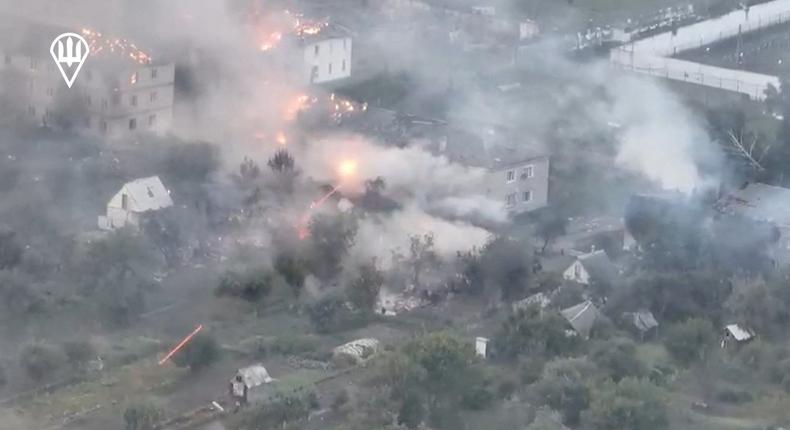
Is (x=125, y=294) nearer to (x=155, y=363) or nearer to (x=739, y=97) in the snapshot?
(x=155, y=363)

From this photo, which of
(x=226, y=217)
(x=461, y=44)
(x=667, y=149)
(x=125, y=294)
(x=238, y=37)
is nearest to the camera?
(x=125, y=294)

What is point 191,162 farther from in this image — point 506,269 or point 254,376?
point 254,376

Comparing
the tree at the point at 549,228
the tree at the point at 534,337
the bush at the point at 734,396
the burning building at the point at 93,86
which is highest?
the burning building at the point at 93,86

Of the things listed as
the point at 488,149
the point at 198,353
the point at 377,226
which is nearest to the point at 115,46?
the point at 488,149

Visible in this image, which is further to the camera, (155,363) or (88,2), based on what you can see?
(88,2)

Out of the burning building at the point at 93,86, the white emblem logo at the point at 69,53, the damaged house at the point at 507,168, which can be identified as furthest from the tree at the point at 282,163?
the white emblem logo at the point at 69,53

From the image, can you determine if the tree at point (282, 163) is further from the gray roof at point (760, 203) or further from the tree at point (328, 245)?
the gray roof at point (760, 203)

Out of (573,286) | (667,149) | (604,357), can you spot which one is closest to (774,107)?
(667,149)
